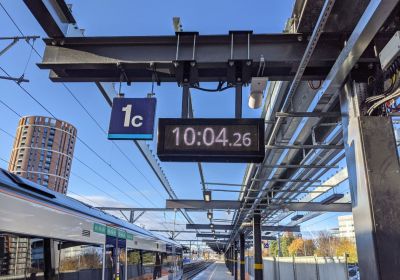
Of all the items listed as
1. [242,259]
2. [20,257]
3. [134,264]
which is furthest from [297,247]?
[20,257]

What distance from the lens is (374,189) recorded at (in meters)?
4.15

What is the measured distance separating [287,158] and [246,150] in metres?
4.95

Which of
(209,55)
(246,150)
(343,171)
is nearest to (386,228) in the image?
(246,150)

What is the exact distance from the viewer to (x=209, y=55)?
5156mm

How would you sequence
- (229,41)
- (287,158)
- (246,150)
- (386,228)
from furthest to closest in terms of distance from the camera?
(287,158) → (229,41) → (246,150) → (386,228)

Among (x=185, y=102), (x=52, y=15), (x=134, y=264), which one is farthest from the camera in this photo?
(x=134, y=264)

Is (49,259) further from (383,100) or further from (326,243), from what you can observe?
(326,243)

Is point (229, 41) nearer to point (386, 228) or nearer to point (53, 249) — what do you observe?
point (386, 228)

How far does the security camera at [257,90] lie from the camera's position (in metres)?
4.78

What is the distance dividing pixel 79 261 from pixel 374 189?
17.8ft

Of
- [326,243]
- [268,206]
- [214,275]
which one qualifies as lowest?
[214,275]

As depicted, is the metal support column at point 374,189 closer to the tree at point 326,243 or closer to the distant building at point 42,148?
the distant building at point 42,148

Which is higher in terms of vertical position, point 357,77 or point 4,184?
point 357,77

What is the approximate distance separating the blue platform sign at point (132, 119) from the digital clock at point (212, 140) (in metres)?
0.24
